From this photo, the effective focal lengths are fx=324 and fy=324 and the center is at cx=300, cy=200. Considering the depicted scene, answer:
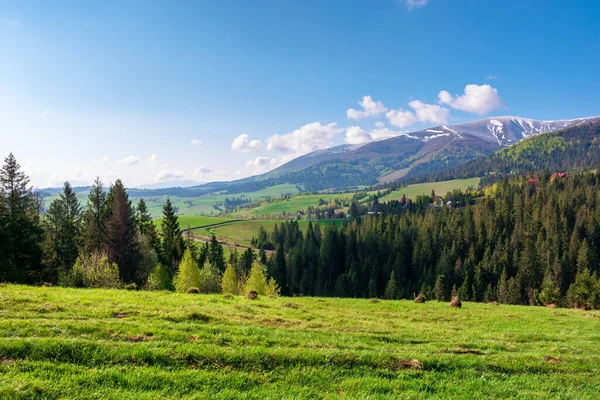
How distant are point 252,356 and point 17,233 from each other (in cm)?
4824

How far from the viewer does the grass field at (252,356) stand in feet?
33.6

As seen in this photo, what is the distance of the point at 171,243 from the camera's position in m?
79.6

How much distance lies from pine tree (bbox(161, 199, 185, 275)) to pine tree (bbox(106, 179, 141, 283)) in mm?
19004

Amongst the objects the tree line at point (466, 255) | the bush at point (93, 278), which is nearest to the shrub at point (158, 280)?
the bush at point (93, 278)

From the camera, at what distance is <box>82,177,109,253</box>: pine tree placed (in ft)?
193

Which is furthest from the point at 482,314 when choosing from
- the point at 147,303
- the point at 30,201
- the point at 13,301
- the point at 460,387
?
the point at 30,201

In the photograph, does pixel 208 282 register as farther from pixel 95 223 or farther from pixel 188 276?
pixel 95 223

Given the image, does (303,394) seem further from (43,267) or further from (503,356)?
(43,267)

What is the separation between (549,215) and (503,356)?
16519 cm

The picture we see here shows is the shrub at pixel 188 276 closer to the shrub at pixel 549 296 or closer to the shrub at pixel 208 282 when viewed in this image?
the shrub at pixel 208 282

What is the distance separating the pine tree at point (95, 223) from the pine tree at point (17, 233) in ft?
32.3

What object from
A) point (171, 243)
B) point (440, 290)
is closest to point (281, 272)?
point (440, 290)

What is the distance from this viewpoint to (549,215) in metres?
146

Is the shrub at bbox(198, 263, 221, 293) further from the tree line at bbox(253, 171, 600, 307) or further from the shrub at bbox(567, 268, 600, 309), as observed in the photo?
the shrub at bbox(567, 268, 600, 309)
